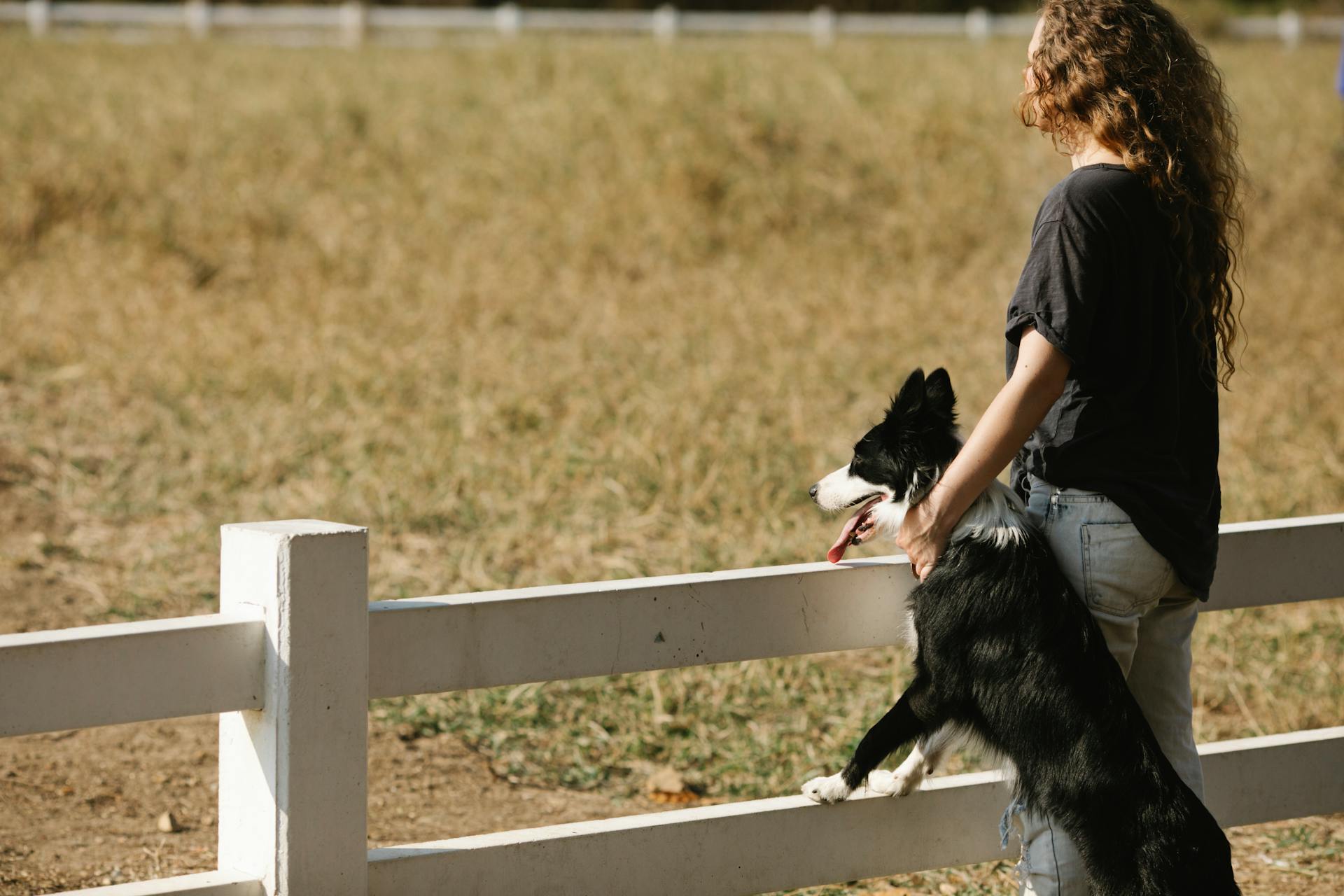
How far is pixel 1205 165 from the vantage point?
259 centimetres

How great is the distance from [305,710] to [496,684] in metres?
0.41

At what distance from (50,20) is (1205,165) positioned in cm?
2399

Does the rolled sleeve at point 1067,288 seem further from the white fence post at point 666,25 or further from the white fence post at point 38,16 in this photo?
the white fence post at point 38,16

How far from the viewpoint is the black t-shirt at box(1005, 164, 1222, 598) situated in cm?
244

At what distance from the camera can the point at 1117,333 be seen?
8.16 ft

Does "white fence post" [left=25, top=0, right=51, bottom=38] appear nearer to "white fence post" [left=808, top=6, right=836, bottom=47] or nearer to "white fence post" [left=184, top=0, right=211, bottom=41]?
"white fence post" [left=184, top=0, right=211, bottom=41]

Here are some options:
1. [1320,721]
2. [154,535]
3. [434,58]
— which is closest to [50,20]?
[434,58]

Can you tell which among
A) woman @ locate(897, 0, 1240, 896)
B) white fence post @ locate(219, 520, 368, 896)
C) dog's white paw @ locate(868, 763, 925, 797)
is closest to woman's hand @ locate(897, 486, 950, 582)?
woman @ locate(897, 0, 1240, 896)

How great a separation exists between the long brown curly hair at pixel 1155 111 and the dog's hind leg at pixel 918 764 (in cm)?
87

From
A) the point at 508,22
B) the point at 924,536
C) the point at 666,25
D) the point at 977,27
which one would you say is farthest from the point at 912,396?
the point at 977,27

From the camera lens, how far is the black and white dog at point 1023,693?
8.08 feet

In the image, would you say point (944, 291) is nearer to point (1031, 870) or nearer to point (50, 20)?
point (1031, 870)

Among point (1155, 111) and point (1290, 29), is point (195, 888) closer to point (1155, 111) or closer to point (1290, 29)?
point (1155, 111)

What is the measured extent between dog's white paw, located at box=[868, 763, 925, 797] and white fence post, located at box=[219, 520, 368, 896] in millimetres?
1099
